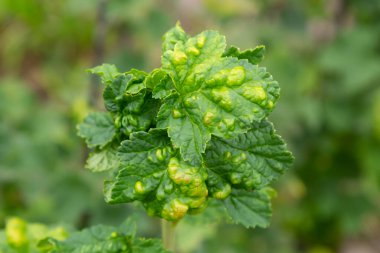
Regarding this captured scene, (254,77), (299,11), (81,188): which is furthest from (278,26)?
(254,77)

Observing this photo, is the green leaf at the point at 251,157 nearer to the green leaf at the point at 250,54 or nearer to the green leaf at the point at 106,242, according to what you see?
the green leaf at the point at 250,54

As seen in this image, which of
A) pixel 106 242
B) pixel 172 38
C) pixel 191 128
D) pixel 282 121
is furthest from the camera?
pixel 282 121

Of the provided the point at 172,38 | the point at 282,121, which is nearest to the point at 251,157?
the point at 172,38

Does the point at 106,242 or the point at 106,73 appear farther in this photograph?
the point at 106,242

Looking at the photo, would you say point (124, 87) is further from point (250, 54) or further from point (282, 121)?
point (282, 121)

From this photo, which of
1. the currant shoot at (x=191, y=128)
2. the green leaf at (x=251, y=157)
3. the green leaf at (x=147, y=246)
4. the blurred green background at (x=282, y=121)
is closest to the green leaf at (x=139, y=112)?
the currant shoot at (x=191, y=128)

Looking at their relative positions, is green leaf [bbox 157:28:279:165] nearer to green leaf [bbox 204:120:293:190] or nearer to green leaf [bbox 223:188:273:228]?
green leaf [bbox 204:120:293:190]
